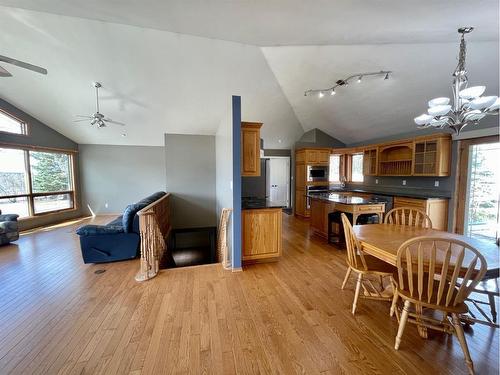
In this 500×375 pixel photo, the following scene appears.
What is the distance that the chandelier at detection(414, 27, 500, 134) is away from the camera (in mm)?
1851

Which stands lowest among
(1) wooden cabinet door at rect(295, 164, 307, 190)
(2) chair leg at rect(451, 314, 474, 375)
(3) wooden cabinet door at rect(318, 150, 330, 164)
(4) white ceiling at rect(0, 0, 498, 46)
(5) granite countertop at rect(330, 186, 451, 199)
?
(2) chair leg at rect(451, 314, 474, 375)

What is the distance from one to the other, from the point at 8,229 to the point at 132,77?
386cm

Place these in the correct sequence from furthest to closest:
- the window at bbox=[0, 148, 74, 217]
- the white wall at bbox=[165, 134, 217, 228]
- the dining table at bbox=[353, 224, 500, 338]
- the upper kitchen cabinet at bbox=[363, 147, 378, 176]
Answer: the white wall at bbox=[165, 134, 217, 228] → the upper kitchen cabinet at bbox=[363, 147, 378, 176] → the window at bbox=[0, 148, 74, 217] → the dining table at bbox=[353, 224, 500, 338]

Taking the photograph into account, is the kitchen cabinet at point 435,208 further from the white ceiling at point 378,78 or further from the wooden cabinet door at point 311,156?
the wooden cabinet door at point 311,156

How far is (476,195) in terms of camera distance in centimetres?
391

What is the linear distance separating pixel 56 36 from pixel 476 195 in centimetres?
790

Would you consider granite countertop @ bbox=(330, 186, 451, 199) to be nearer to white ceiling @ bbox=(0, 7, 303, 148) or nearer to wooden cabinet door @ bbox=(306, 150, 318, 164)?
wooden cabinet door @ bbox=(306, 150, 318, 164)

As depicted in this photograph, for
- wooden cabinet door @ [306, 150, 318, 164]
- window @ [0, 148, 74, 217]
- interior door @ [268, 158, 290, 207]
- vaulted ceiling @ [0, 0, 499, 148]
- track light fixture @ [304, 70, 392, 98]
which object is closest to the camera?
vaulted ceiling @ [0, 0, 499, 148]

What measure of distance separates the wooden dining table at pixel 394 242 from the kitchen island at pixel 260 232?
3.86 feet

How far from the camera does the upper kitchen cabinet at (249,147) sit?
125 inches

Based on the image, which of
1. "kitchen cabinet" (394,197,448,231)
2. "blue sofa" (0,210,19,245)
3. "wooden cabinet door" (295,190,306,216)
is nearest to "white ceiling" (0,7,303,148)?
"wooden cabinet door" (295,190,306,216)

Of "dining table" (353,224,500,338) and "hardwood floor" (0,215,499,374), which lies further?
"dining table" (353,224,500,338)

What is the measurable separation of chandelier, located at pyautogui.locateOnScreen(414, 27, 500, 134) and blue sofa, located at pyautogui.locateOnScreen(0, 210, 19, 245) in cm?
708

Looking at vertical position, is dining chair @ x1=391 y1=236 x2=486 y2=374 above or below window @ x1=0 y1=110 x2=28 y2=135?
below
